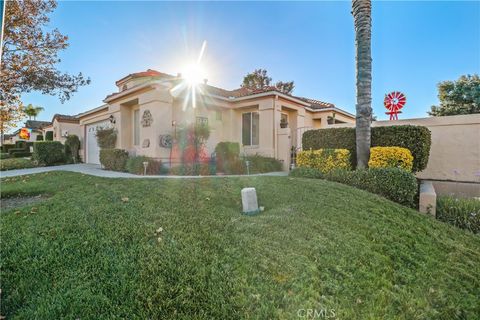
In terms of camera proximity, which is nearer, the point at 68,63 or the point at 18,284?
the point at 18,284

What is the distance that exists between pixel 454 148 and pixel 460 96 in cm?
1701

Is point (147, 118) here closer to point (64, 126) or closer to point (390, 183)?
point (390, 183)

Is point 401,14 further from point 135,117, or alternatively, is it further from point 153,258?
point 135,117

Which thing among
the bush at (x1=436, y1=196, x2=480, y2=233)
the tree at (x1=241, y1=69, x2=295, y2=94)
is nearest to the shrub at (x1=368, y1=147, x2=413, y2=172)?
the bush at (x1=436, y1=196, x2=480, y2=233)

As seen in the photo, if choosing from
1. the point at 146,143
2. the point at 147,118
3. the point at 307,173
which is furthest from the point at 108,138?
the point at 307,173

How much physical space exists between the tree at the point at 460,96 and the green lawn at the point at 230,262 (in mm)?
21408

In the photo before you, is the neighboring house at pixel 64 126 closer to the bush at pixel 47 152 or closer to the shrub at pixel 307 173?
the bush at pixel 47 152

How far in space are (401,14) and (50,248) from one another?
11300 millimetres

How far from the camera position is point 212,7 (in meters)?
8.38

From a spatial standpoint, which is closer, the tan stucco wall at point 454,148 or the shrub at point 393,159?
the shrub at point 393,159

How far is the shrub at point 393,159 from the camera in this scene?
7109 mm

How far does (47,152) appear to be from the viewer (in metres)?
15.8

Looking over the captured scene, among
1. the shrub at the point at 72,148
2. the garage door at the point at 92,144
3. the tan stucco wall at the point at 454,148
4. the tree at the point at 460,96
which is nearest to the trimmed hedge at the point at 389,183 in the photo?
the tan stucco wall at the point at 454,148

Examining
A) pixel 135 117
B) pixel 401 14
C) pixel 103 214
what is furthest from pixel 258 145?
pixel 103 214
